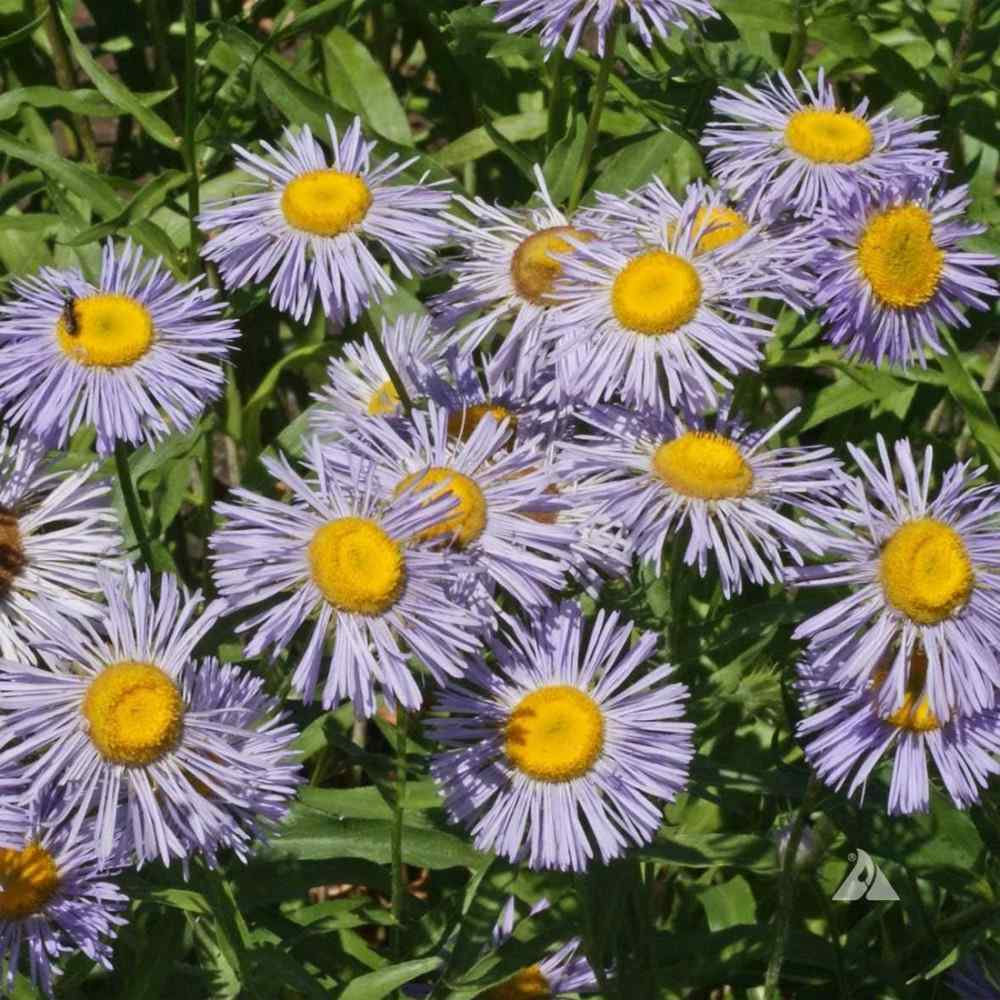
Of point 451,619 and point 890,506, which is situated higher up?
point 890,506

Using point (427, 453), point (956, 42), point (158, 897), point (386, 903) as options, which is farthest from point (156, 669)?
point (956, 42)

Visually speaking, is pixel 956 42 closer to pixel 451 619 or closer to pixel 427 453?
pixel 427 453

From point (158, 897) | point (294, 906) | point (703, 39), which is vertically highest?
point (703, 39)

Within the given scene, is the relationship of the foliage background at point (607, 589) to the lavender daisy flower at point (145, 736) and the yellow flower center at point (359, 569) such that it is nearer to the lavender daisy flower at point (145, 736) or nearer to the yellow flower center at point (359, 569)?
the lavender daisy flower at point (145, 736)

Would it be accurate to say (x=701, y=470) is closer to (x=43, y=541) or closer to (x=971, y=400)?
(x=971, y=400)

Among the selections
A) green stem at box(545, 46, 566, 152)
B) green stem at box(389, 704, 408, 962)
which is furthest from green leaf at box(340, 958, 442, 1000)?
green stem at box(545, 46, 566, 152)

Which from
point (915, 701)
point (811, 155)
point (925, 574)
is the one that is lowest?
point (915, 701)

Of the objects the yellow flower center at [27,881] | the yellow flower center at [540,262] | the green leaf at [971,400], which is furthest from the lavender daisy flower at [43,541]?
the green leaf at [971,400]

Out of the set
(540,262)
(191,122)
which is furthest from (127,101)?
(540,262)
